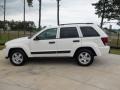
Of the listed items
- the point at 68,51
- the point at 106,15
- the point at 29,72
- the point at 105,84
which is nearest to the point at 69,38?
the point at 68,51

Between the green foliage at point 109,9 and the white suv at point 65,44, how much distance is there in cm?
2644

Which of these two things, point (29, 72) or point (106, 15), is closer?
point (29, 72)

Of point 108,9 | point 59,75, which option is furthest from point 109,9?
point 59,75

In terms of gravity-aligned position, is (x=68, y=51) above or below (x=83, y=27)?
below

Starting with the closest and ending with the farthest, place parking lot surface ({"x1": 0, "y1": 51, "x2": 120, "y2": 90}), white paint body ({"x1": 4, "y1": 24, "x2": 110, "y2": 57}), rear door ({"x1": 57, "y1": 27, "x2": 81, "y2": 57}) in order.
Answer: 1. parking lot surface ({"x1": 0, "y1": 51, "x2": 120, "y2": 90})
2. white paint body ({"x1": 4, "y1": 24, "x2": 110, "y2": 57})
3. rear door ({"x1": 57, "y1": 27, "x2": 81, "y2": 57})

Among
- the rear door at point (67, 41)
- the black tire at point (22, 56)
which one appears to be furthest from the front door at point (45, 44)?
the black tire at point (22, 56)

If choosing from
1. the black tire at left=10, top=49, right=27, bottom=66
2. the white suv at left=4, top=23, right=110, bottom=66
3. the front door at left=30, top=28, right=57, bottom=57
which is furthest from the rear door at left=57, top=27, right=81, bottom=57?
the black tire at left=10, top=49, right=27, bottom=66

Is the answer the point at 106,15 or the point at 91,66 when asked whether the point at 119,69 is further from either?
the point at 106,15

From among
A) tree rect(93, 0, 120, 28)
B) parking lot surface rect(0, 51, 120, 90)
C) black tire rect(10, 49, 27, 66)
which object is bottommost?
parking lot surface rect(0, 51, 120, 90)

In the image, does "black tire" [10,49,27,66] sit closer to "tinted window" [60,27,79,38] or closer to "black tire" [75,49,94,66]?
"tinted window" [60,27,79,38]

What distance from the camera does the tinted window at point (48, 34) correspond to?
9055 millimetres

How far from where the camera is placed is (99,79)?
7.15 metres

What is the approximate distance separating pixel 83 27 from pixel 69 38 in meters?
0.74

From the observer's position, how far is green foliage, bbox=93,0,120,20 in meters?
34.7
